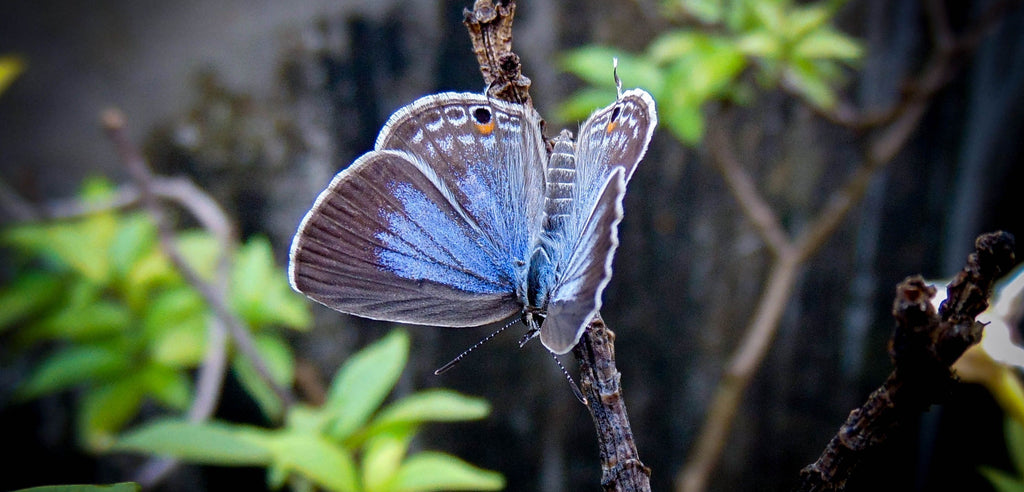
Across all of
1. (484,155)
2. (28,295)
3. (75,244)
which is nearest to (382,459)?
(484,155)

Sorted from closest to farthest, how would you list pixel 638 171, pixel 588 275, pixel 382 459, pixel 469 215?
pixel 588 275 → pixel 469 215 → pixel 382 459 → pixel 638 171

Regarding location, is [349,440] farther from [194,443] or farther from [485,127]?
[485,127]

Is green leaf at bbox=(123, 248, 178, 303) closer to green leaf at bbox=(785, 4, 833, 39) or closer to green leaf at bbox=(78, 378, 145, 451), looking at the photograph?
green leaf at bbox=(78, 378, 145, 451)

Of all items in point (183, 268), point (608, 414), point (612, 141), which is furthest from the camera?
point (183, 268)

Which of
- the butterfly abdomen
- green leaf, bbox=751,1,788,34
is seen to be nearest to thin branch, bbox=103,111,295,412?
the butterfly abdomen

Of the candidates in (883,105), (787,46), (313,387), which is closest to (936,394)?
(787,46)

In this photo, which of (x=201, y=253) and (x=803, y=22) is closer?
(x=803, y=22)

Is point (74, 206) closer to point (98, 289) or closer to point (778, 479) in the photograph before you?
point (98, 289)
